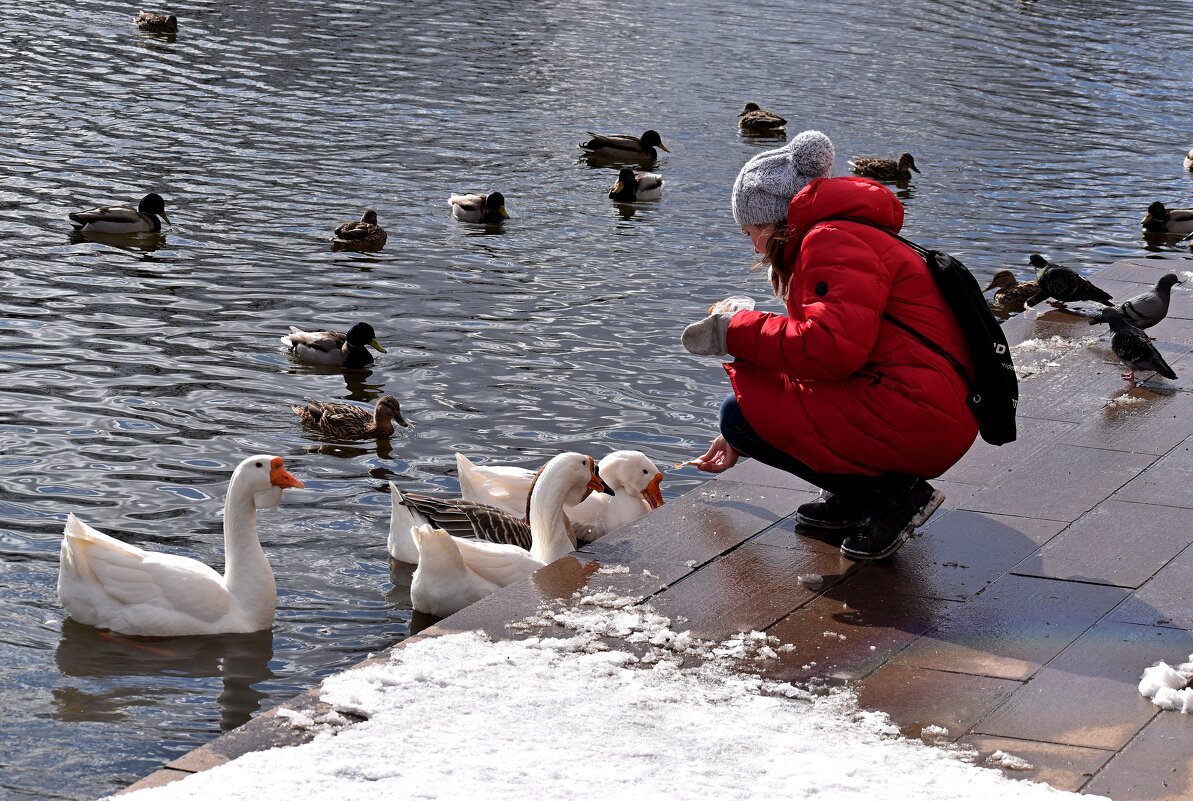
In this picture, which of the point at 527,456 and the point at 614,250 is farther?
the point at 614,250

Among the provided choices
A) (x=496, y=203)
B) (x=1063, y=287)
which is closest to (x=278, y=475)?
(x=1063, y=287)

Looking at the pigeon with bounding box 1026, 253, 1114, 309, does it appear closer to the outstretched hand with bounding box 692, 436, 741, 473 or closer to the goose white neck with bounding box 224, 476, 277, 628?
the outstretched hand with bounding box 692, 436, 741, 473

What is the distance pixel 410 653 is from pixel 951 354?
8.30ft

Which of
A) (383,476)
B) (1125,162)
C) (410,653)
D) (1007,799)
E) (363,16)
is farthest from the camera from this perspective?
(363,16)

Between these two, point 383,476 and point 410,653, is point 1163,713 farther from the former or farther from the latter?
point 383,476

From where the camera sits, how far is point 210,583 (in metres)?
7.25

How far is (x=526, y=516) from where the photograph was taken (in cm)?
825

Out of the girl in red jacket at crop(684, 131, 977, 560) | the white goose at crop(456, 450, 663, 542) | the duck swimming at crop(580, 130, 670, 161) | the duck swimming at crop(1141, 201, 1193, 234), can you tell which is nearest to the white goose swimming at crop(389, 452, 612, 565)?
the white goose at crop(456, 450, 663, 542)

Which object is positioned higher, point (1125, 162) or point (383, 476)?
point (1125, 162)

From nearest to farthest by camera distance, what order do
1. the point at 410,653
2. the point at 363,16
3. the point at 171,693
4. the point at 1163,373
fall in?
the point at 410,653 → the point at 171,693 → the point at 1163,373 → the point at 363,16

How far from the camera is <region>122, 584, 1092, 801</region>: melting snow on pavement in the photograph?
14.1 feet

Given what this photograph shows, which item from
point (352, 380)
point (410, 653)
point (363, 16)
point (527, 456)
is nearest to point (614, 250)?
point (352, 380)

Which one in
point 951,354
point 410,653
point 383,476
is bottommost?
point 383,476

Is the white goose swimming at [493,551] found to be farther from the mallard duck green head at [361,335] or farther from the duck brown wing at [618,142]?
the duck brown wing at [618,142]
